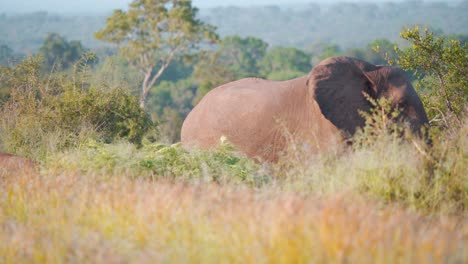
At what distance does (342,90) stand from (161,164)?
3.05 meters

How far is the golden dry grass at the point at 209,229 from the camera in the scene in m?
4.43

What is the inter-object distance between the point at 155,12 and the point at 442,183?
A: 4054 centimetres

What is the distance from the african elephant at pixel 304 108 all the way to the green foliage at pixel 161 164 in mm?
917

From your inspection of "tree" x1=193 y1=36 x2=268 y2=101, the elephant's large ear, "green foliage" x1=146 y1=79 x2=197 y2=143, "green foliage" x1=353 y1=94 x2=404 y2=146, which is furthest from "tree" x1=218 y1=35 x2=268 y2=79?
"green foliage" x1=353 y1=94 x2=404 y2=146

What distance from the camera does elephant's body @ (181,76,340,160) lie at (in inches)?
409

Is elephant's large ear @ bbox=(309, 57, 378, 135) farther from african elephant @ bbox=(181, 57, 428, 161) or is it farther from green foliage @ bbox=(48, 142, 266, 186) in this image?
green foliage @ bbox=(48, 142, 266, 186)

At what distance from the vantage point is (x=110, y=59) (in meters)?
15.6

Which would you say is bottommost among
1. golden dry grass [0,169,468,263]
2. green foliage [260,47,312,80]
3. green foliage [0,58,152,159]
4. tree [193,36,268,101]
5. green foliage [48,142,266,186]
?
green foliage [260,47,312,80]

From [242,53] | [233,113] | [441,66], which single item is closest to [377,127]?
[233,113]

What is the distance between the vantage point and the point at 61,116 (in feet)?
39.1

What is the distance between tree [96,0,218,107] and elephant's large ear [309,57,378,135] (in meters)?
34.3

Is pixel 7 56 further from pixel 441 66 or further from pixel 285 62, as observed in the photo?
pixel 285 62

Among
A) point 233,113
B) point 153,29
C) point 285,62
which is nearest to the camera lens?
point 233,113

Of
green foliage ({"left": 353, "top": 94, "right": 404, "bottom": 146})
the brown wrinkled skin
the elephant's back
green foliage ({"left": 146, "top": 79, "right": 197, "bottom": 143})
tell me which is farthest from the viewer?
green foliage ({"left": 146, "top": 79, "right": 197, "bottom": 143})
